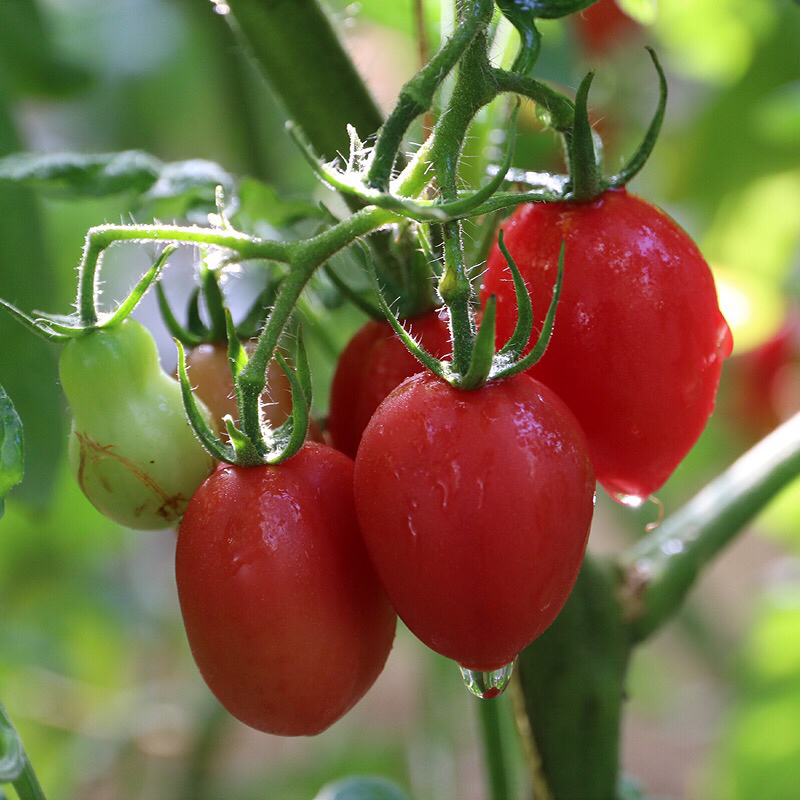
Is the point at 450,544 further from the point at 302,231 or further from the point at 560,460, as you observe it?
the point at 302,231

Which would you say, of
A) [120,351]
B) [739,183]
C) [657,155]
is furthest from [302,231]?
[657,155]

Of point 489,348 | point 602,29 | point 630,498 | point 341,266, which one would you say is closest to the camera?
point 489,348

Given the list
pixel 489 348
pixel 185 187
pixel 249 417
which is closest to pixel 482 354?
pixel 489 348

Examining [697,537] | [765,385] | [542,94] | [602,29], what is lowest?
[765,385]

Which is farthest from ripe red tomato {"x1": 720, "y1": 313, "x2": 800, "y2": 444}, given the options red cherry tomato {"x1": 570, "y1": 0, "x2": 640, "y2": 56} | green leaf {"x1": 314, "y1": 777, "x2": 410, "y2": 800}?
green leaf {"x1": 314, "y1": 777, "x2": 410, "y2": 800}

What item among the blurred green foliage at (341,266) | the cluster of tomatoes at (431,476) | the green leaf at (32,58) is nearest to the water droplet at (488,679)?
the cluster of tomatoes at (431,476)

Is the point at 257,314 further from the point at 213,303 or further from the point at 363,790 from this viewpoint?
the point at 363,790

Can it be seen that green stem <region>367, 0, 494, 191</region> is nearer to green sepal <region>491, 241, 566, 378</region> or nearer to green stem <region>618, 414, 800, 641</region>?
green sepal <region>491, 241, 566, 378</region>
